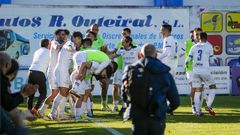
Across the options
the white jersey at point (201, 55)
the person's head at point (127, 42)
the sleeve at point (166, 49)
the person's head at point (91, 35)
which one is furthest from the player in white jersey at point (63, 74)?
the white jersey at point (201, 55)

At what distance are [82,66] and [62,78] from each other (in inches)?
37.0

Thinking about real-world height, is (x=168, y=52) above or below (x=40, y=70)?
above

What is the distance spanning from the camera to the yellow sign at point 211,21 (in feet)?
88.3

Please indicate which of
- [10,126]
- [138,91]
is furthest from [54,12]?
[10,126]

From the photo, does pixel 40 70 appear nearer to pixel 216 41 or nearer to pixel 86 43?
pixel 86 43

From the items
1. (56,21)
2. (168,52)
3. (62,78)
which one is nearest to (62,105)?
(62,78)

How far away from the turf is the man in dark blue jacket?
3649 millimetres

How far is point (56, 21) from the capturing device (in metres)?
20.9

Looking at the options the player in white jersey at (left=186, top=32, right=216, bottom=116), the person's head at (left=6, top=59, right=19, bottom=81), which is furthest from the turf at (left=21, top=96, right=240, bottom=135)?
the person's head at (left=6, top=59, right=19, bottom=81)

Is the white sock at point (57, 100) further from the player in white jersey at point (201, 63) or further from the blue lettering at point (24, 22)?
the blue lettering at point (24, 22)

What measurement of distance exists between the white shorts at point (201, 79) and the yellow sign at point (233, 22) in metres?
12.4

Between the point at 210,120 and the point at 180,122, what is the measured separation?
84 centimetres

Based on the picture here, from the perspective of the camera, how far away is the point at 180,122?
12828mm

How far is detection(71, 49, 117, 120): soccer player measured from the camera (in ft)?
41.4
